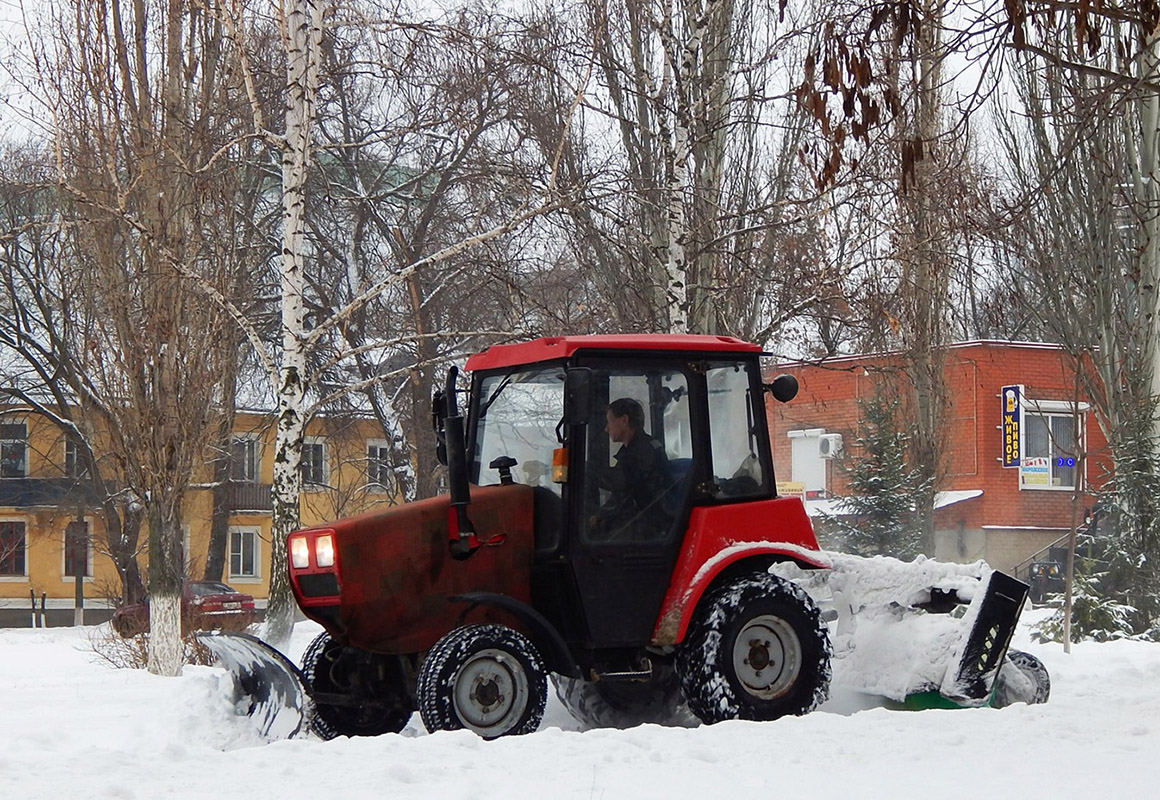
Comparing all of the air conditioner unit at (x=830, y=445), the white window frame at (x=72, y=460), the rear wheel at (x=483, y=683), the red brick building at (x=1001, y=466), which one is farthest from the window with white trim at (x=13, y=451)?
the rear wheel at (x=483, y=683)

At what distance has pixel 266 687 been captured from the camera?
7477 millimetres

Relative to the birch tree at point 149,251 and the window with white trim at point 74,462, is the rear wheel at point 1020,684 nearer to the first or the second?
the birch tree at point 149,251

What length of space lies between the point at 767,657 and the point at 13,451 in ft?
119

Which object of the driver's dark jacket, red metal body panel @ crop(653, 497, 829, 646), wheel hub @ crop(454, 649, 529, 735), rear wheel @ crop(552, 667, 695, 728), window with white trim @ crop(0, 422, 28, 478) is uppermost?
window with white trim @ crop(0, 422, 28, 478)

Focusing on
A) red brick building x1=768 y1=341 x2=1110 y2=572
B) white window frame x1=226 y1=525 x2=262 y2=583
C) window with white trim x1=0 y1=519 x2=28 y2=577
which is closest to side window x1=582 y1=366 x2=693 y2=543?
red brick building x1=768 y1=341 x2=1110 y2=572

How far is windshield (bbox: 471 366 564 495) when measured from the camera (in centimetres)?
803

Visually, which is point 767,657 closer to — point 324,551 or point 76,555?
point 324,551

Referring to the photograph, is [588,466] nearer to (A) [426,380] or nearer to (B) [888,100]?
(B) [888,100]

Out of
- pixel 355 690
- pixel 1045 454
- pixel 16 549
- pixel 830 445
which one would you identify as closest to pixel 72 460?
pixel 16 549

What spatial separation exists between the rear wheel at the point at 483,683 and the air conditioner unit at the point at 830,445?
24.7m

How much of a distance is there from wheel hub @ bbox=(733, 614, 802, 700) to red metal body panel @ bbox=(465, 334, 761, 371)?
1.47m

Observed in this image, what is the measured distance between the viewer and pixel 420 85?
14.7 metres

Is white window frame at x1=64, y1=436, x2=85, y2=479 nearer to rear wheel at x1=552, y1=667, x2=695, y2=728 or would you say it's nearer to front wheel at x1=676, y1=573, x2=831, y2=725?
rear wheel at x1=552, y1=667, x2=695, y2=728

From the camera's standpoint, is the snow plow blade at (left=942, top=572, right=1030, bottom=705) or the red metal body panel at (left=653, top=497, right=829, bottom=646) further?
the snow plow blade at (left=942, top=572, right=1030, bottom=705)
